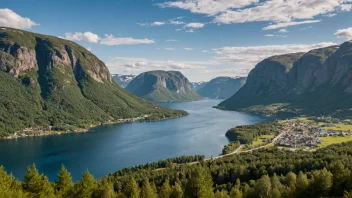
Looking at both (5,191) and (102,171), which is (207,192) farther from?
(102,171)

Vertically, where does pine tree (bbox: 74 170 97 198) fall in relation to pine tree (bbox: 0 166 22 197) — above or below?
below

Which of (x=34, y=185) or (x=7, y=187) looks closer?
(x=7, y=187)

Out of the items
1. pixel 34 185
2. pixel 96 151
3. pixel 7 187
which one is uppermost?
pixel 7 187

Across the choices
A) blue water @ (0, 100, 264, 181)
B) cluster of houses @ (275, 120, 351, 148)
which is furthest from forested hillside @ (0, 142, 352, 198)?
cluster of houses @ (275, 120, 351, 148)

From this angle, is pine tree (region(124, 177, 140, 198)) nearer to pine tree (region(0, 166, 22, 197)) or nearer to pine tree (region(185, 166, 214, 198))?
pine tree (region(185, 166, 214, 198))

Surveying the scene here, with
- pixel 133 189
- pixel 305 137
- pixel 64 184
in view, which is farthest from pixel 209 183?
pixel 305 137

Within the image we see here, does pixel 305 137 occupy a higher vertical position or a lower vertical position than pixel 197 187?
lower

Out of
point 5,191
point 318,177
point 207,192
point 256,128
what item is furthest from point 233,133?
point 5,191

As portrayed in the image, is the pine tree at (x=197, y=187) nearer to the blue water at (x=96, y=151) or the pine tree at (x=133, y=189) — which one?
the pine tree at (x=133, y=189)

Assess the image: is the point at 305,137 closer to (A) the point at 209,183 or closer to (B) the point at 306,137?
(B) the point at 306,137

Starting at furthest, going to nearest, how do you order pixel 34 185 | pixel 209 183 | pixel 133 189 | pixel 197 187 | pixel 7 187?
pixel 133 189
pixel 209 183
pixel 34 185
pixel 197 187
pixel 7 187

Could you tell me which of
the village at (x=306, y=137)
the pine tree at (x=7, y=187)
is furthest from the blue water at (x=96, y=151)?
the pine tree at (x=7, y=187)
